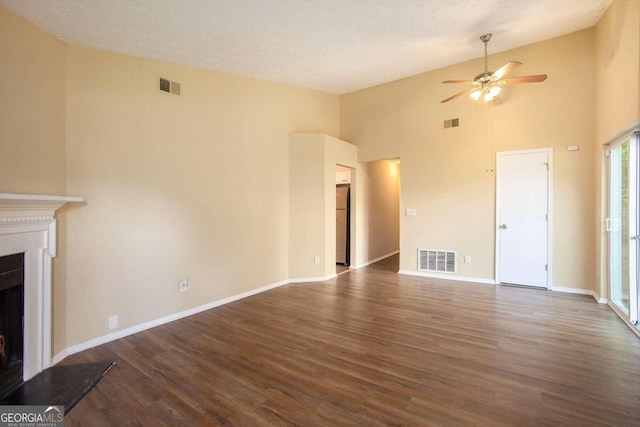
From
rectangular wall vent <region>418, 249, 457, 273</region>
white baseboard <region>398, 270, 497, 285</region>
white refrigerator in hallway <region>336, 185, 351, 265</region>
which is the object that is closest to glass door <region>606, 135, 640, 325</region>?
white baseboard <region>398, 270, 497, 285</region>

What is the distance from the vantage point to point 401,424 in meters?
1.73

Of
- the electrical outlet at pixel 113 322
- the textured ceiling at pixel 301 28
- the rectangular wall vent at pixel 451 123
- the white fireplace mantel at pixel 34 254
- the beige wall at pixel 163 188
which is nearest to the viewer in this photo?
the white fireplace mantel at pixel 34 254

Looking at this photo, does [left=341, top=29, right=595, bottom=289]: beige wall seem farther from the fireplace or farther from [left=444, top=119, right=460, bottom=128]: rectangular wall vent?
the fireplace

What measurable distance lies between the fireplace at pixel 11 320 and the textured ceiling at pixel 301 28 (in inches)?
82.7

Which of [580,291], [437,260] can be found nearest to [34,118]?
[437,260]

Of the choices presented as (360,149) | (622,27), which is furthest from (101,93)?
(622,27)

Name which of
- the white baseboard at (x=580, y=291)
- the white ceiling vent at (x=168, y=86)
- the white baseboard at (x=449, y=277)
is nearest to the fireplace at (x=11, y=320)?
the white ceiling vent at (x=168, y=86)

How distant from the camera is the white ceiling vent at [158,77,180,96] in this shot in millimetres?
3367

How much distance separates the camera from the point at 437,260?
5309 mm

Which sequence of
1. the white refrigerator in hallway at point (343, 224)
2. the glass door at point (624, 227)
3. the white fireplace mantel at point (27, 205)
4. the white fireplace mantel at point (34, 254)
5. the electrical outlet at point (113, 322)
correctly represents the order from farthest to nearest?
the white refrigerator in hallway at point (343, 224) → the glass door at point (624, 227) → the electrical outlet at point (113, 322) → the white fireplace mantel at point (34, 254) → the white fireplace mantel at point (27, 205)

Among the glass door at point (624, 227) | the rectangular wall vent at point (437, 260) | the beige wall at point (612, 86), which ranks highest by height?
the beige wall at point (612, 86)

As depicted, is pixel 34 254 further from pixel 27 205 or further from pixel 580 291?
pixel 580 291

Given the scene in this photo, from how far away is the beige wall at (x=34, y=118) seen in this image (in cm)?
220

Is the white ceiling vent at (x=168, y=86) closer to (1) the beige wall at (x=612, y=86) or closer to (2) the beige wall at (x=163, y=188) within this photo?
(2) the beige wall at (x=163, y=188)
